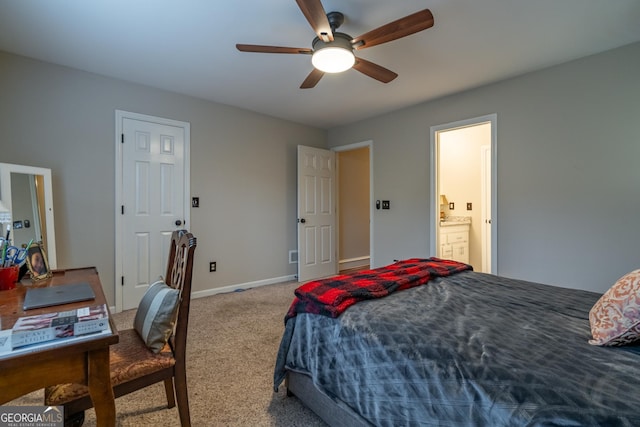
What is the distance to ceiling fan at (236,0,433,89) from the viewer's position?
1646 mm

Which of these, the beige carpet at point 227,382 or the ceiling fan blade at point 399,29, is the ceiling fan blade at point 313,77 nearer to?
the ceiling fan blade at point 399,29

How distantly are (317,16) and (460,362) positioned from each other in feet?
5.89

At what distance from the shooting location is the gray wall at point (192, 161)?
269 centimetres

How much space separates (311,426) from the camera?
59.8 inches

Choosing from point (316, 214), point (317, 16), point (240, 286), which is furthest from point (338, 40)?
point (240, 286)

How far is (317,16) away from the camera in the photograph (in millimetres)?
1650

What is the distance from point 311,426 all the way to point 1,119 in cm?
345

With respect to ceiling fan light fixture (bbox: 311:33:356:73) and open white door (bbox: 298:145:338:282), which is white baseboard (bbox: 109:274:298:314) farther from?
ceiling fan light fixture (bbox: 311:33:356:73)

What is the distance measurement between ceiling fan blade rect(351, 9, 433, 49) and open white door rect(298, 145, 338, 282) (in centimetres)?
256

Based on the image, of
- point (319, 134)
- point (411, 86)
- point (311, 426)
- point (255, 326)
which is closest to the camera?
point (311, 426)

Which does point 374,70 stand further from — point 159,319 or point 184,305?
point 159,319

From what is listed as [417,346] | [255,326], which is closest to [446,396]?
[417,346]

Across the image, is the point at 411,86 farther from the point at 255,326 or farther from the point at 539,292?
the point at 255,326

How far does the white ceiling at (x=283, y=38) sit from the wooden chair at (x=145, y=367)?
164cm
